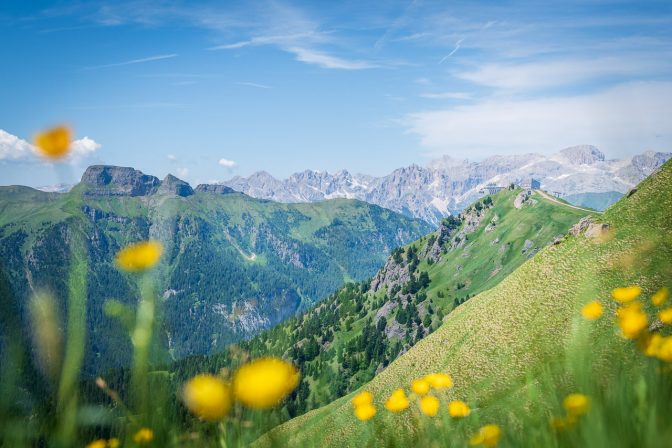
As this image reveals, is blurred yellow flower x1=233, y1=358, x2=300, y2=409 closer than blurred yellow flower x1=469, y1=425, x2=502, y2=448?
Yes

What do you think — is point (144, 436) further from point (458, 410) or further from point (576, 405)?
point (576, 405)

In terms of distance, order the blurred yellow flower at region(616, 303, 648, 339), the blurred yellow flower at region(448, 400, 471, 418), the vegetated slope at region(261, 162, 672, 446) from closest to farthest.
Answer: the blurred yellow flower at region(616, 303, 648, 339)
the blurred yellow flower at region(448, 400, 471, 418)
the vegetated slope at region(261, 162, 672, 446)

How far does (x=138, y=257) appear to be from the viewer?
3359 mm

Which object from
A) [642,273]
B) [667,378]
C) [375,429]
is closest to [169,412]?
[375,429]

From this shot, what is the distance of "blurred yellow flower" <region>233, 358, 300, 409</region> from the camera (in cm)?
287

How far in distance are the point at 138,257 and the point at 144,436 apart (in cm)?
136

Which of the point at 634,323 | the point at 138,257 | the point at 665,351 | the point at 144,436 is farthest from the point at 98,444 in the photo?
the point at 665,351

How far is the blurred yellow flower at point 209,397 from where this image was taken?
10.5ft

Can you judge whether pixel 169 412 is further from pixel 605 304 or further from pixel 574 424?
pixel 605 304

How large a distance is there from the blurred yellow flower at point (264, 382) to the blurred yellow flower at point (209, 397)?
0.36 ft

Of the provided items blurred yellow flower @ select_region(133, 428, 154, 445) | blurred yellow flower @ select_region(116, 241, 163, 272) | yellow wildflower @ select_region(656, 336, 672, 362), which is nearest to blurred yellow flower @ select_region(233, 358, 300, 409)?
blurred yellow flower @ select_region(133, 428, 154, 445)

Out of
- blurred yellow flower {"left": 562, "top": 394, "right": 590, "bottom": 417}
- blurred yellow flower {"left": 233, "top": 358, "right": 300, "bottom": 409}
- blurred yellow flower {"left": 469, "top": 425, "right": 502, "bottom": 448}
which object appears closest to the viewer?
blurred yellow flower {"left": 233, "top": 358, "right": 300, "bottom": 409}

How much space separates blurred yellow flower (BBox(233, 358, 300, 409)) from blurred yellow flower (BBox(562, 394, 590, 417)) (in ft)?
6.73

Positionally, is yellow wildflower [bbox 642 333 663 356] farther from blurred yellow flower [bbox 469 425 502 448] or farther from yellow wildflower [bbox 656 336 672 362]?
blurred yellow flower [bbox 469 425 502 448]
